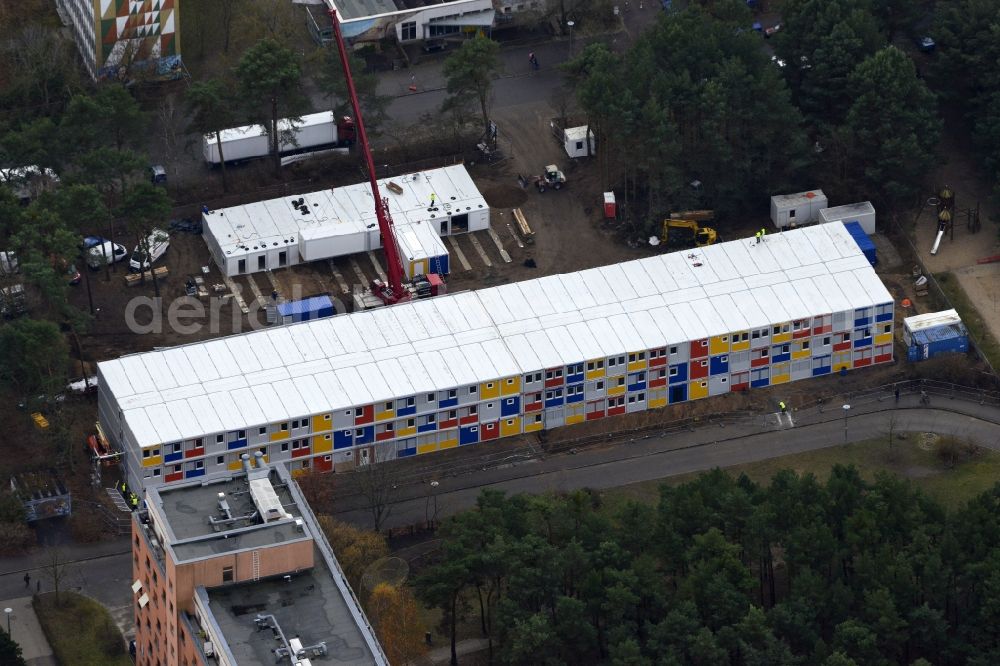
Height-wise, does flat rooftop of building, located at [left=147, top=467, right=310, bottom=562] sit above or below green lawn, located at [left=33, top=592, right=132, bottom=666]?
above

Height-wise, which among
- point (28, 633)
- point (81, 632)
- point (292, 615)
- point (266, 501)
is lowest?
point (81, 632)

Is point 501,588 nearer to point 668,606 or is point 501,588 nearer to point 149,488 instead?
point 668,606

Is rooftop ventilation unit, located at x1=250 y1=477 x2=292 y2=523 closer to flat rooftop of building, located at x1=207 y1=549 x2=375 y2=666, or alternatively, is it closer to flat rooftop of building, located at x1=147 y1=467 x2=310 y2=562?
flat rooftop of building, located at x1=147 y1=467 x2=310 y2=562

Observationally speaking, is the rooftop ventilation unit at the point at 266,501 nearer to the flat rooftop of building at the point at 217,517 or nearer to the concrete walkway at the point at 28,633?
the flat rooftop of building at the point at 217,517

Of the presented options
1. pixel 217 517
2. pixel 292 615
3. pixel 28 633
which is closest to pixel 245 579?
pixel 292 615

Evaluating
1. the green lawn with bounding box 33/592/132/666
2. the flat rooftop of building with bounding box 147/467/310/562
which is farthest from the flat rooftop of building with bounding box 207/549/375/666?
the green lawn with bounding box 33/592/132/666

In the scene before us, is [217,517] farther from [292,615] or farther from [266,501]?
[292,615]
